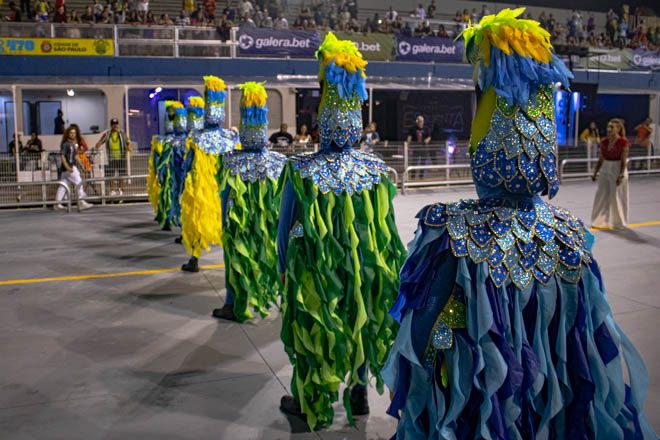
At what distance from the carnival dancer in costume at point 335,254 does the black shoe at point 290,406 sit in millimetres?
183

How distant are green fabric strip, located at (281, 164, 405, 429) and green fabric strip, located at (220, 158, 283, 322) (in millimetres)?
2003

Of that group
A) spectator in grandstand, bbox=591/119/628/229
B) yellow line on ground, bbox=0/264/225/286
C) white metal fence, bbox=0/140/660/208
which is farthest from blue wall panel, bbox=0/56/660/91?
yellow line on ground, bbox=0/264/225/286

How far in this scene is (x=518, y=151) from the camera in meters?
2.44

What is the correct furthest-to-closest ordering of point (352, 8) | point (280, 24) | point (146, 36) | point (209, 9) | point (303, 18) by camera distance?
point (352, 8) < point (303, 18) < point (209, 9) < point (280, 24) < point (146, 36)

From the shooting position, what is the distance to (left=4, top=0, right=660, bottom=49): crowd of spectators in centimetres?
2052

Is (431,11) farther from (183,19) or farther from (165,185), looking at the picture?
(165,185)

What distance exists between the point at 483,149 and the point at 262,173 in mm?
3866

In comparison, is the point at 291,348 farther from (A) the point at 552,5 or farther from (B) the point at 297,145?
(A) the point at 552,5

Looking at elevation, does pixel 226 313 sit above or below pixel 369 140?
below

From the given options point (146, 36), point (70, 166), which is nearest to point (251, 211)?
point (70, 166)

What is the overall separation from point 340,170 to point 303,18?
20.9 metres

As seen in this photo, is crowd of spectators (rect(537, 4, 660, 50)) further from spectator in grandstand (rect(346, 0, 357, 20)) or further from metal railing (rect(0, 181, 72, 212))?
metal railing (rect(0, 181, 72, 212))

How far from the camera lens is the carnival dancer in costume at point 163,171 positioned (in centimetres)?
1070

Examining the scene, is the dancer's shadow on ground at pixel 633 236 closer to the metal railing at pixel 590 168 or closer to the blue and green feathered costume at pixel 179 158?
the blue and green feathered costume at pixel 179 158
